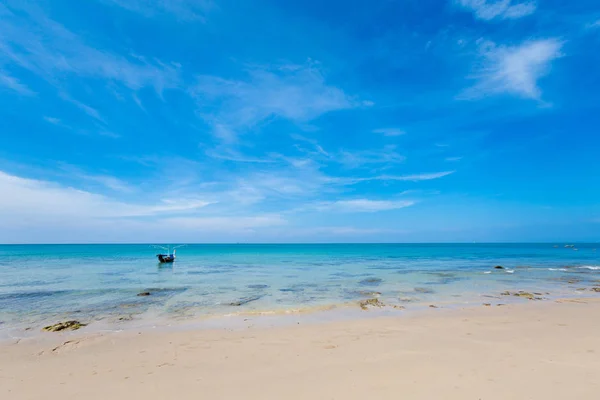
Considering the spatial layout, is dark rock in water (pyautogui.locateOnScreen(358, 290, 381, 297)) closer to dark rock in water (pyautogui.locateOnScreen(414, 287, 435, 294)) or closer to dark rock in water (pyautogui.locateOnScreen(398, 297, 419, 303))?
dark rock in water (pyautogui.locateOnScreen(398, 297, 419, 303))

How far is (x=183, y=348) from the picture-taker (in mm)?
8836

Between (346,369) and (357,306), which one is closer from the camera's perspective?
(346,369)

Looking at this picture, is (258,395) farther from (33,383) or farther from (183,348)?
(33,383)

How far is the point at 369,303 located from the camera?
1525 cm

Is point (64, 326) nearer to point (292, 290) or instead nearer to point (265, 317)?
point (265, 317)

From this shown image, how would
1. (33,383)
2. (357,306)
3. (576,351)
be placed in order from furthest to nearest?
(357,306) < (576,351) < (33,383)

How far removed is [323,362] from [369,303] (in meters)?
8.40

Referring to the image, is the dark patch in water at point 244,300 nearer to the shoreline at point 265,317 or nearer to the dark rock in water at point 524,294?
the shoreline at point 265,317

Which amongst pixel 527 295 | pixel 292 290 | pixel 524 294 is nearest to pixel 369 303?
pixel 292 290

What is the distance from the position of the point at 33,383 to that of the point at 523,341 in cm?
1267

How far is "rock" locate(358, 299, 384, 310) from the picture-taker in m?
14.6

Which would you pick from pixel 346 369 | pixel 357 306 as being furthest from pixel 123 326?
pixel 357 306

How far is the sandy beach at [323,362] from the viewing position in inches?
235

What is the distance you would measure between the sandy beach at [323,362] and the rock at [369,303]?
10.2ft
